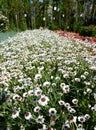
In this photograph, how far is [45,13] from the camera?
120 feet

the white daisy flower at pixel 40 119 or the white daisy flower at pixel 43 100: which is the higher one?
the white daisy flower at pixel 43 100

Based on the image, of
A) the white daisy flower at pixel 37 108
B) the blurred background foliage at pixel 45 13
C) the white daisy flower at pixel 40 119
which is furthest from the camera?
the blurred background foliage at pixel 45 13

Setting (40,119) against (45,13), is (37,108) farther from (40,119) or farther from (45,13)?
(45,13)

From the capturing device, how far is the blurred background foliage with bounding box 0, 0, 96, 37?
34.3 m

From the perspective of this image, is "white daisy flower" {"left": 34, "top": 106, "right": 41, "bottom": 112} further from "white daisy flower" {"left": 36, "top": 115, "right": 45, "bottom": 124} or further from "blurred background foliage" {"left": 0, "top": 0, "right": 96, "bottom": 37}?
"blurred background foliage" {"left": 0, "top": 0, "right": 96, "bottom": 37}

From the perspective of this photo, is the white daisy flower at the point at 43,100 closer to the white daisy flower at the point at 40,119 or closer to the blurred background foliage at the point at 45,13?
the white daisy flower at the point at 40,119

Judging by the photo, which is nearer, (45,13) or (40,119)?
(40,119)

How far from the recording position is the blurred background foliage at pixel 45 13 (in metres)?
34.3

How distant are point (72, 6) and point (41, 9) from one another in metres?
4.06

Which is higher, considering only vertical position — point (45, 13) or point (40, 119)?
point (40, 119)

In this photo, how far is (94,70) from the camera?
511 centimetres

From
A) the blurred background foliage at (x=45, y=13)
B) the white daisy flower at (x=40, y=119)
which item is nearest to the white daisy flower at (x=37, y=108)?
the white daisy flower at (x=40, y=119)

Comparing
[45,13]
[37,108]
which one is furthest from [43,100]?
[45,13]

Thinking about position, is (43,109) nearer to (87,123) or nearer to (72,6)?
(87,123)
